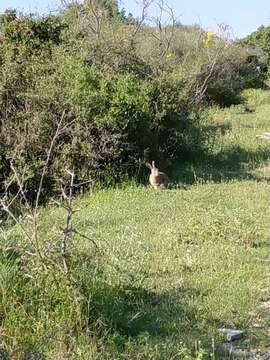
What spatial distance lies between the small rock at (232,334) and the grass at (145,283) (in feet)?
0.20

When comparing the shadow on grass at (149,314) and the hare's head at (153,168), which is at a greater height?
the hare's head at (153,168)

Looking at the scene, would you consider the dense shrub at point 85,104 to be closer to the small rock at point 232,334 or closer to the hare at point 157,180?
the hare at point 157,180

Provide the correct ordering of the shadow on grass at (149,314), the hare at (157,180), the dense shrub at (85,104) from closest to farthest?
the shadow on grass at (149,314) → the hare at (157,180) → the dense shrub at (85,104)

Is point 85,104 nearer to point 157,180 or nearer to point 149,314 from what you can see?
point 157,180

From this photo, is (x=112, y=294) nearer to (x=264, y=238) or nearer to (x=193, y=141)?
(x=264, y=238)

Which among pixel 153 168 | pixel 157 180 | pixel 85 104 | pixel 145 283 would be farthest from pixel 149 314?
pixel 85 104

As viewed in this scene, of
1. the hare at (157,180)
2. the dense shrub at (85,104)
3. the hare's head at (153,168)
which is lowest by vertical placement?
the hare at (157,180)

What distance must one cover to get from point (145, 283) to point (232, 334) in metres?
1.17

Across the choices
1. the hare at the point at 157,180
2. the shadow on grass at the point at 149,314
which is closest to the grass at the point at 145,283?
the shadow on grass at the point at 149,314

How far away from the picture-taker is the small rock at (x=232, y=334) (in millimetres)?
4465

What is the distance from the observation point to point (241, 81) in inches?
1090

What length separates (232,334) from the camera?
14.7 ft

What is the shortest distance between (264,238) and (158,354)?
123 inches

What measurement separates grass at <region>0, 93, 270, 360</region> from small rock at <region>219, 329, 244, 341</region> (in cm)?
6
